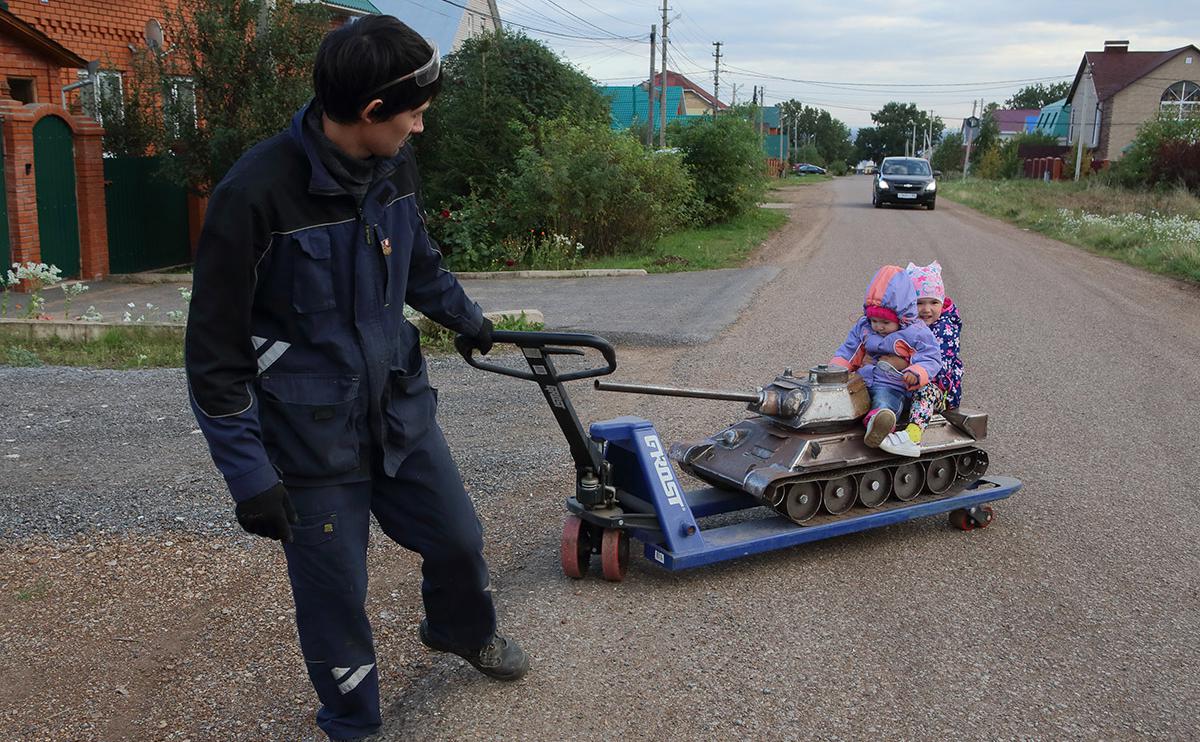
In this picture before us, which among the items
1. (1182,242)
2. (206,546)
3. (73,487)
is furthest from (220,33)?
(1182,242)

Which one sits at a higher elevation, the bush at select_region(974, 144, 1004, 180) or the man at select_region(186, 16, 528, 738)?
the bush at select_region(974, 144, 1004, 180)

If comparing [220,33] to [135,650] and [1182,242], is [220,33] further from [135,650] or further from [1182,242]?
[1182,242]

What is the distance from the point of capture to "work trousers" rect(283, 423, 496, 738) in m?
2.86

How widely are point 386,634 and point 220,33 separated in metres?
14.0

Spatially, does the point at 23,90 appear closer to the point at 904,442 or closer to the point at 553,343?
the point at 553,343

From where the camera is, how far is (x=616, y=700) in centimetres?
347

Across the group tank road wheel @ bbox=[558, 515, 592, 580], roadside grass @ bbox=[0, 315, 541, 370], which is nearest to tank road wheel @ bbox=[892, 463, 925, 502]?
tank road wheel @ bbox=[558, 515, 592, 580]

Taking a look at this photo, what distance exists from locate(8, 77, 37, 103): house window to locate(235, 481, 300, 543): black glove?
16543mm

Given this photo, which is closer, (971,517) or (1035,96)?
(971,517)

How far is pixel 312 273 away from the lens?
2.70 meters

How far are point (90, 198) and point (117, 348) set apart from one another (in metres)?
6.80

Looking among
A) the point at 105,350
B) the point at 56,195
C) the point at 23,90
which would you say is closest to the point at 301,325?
the point at 105,350

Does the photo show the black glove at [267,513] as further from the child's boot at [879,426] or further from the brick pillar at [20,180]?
the brick pillar at [20,180]

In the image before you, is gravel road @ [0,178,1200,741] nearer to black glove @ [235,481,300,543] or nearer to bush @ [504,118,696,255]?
black glove @ [235,481,300,543]
